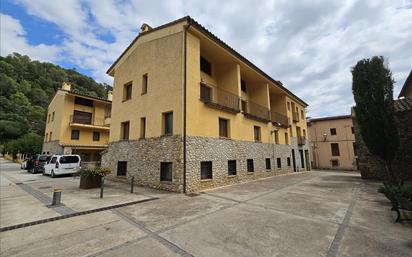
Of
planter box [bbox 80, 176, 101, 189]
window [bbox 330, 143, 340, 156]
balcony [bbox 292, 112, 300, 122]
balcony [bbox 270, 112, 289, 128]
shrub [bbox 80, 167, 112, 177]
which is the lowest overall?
planter box [bbox 80, 176, 101, 189]

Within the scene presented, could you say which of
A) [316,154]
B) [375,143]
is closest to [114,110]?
[375,143]

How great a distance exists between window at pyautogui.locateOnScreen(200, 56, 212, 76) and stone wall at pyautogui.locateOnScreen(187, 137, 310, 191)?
544 centimetres

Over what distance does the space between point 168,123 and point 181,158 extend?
8.30 ft

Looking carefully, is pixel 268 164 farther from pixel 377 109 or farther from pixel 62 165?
pixel 62 165

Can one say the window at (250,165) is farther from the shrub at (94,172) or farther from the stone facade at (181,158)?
the shrub at (94,172)

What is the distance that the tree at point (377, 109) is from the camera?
33.7 ft

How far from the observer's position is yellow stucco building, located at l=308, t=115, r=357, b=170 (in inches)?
1195

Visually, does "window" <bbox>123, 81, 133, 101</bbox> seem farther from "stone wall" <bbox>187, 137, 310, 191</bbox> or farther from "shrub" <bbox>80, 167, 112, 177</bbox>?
"stone wall" <bbox>187, 137, 310, 191</bbox>

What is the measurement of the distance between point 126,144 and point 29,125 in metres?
52.2

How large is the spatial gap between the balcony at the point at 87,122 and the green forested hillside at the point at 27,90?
2490cm

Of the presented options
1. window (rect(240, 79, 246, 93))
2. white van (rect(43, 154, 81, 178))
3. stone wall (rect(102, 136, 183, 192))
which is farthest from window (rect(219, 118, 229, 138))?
white van (rect(43, 154, 81, 178))

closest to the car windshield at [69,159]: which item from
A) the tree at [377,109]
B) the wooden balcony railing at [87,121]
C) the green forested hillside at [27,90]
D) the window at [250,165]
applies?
the wooden balcony railing at [87,121]

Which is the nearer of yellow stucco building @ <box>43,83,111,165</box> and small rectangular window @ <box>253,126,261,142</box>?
small rectangular window @ <box>253,126,261,142</box>

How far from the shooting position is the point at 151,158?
36.1ft
